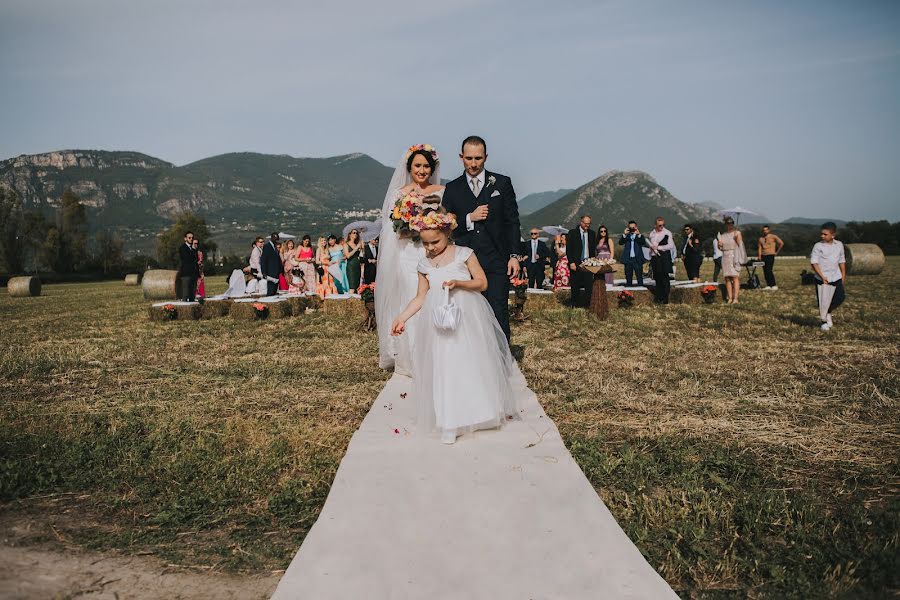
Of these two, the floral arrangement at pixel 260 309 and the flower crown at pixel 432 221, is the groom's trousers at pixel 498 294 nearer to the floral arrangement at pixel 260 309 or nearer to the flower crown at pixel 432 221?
the flower crown at pixel 432 221

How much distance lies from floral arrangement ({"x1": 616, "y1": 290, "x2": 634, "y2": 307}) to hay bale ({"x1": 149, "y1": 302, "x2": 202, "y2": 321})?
10.9 m

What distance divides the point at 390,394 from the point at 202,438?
199cm

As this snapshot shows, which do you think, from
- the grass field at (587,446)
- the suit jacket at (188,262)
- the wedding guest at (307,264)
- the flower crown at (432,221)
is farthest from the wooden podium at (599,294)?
the suit jacket at (188,262)

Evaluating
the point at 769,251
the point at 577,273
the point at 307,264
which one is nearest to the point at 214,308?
the point at 307,264

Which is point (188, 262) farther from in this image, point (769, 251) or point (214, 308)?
point (769, 251)

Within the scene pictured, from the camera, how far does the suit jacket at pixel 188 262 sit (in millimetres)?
17812

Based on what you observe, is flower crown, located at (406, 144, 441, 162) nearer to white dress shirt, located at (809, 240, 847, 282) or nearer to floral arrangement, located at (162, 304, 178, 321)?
white dress shirt, located at (809, 240, 847, 282)

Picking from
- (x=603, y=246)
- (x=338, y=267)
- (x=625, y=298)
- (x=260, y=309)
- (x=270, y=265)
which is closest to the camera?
(x=260, y=309)

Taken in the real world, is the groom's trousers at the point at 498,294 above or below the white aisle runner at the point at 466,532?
above

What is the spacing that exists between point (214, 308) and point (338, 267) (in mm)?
5169

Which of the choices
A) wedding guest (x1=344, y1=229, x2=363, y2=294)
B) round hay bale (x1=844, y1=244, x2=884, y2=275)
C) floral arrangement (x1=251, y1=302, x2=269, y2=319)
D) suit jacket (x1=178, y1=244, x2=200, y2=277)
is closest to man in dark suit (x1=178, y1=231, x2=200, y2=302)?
suit jacket (x1=178, y1=244, x2=200, y2=277)

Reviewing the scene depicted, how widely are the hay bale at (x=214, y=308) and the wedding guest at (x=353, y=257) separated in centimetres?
405

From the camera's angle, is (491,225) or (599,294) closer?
(491,225)

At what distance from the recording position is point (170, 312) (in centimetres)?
1609
